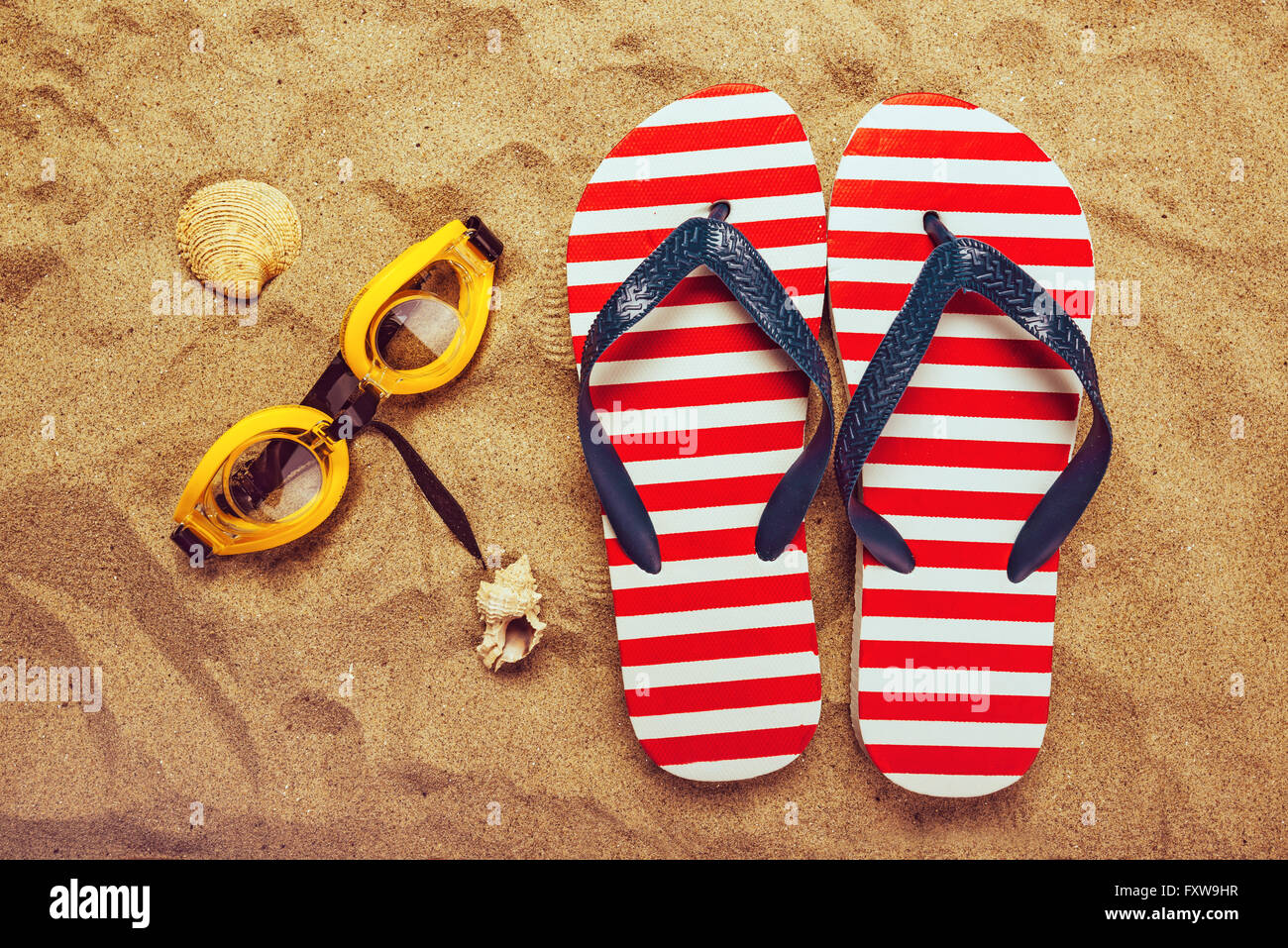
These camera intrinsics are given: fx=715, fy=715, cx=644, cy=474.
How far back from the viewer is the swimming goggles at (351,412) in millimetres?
1321

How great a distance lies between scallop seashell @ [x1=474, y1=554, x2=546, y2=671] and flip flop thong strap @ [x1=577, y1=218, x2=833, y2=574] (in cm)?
22

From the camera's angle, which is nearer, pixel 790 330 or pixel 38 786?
pixel 790 330

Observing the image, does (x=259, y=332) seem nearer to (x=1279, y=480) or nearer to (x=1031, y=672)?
(x=1031, y=672)

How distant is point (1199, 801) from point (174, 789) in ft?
6.80

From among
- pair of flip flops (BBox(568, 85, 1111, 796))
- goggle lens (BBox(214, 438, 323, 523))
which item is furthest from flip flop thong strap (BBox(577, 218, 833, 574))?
goggle lens (BBox(214, 438, 323, 523))

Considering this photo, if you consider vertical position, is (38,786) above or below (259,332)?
below

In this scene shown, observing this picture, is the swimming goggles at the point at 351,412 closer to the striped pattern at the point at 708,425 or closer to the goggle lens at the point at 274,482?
the goggle lens at the point at 274,482

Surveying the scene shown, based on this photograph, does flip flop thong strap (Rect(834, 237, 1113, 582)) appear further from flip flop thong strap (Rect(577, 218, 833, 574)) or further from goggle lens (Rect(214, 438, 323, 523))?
goggle lens (Rect(214, 438, 323, 523))

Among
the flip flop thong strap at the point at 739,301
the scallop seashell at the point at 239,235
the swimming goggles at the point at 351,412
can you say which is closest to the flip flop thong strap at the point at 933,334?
the flip flop thong strap at the point at 739,301

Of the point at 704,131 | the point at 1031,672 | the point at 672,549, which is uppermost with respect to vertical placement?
the point at 704,131

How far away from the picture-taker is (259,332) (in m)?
1.41

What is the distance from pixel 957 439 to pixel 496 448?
888 millimetres

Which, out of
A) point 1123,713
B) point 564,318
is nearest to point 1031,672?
point 1123,713

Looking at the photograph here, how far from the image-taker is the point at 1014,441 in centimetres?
135
